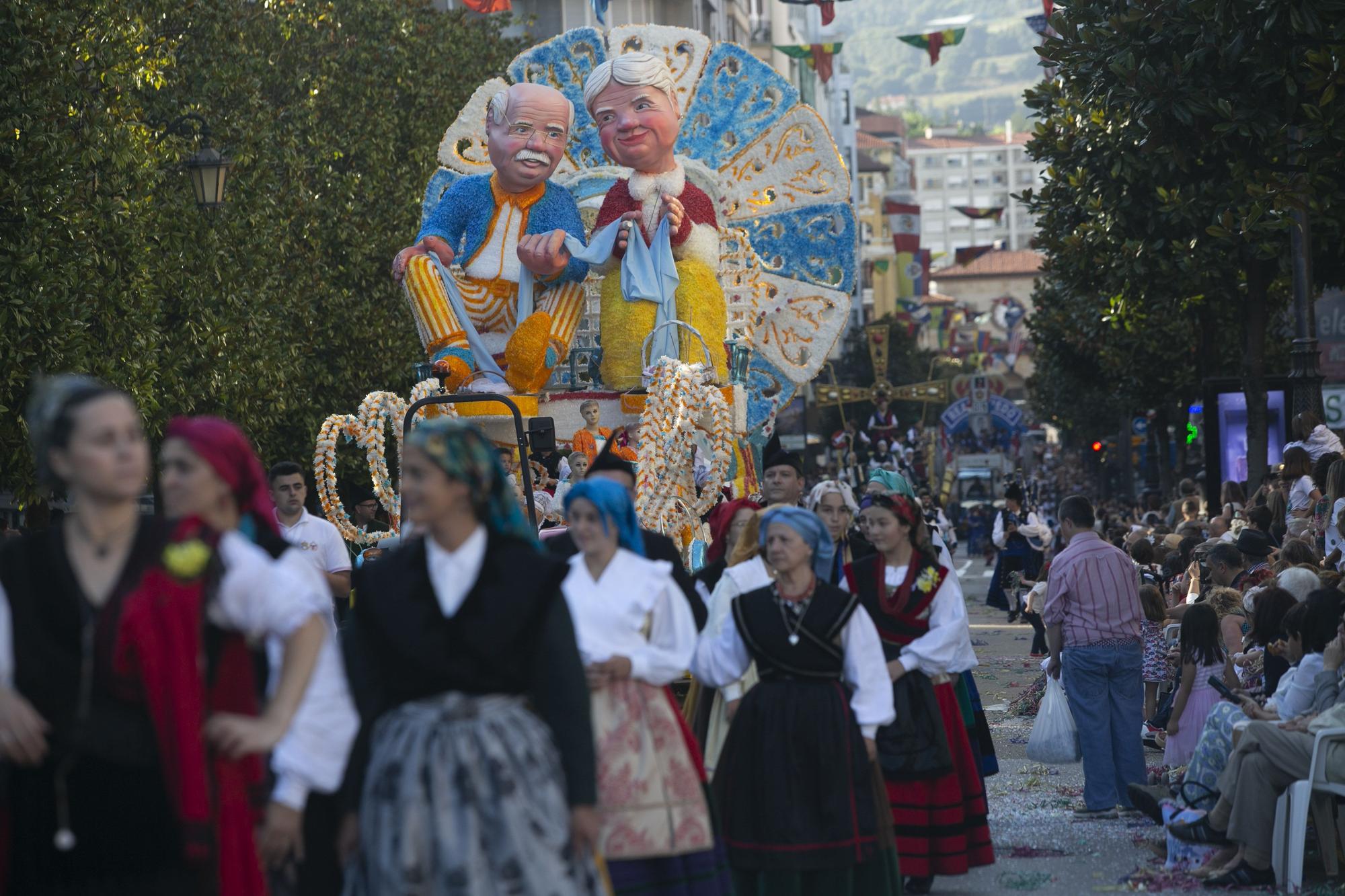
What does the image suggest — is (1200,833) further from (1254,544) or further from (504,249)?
(504,249)

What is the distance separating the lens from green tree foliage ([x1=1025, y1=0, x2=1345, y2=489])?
14.1 metres

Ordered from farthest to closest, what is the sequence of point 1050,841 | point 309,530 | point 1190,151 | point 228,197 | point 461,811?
point 228,197 → point 1190,151 → point 309,530 → point 1050,841 → point 461,811

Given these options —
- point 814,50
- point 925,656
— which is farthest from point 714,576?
point 814,50

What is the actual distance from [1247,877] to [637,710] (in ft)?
12.7

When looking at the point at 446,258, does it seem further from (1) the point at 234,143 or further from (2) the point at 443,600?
(2) the point at 443,600

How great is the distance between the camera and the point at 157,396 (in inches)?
776

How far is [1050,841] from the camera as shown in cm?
1042

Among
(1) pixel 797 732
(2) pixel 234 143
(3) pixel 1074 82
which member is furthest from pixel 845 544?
(2) pixel 234 143

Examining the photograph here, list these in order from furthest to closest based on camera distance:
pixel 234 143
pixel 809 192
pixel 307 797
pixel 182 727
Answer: pixel 234 143 → pixel 809 192 → pixel 307 797 → pixel 182 727

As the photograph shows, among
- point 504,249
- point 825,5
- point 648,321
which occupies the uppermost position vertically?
point 825,5

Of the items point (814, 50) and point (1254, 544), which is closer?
point (1254, 544)

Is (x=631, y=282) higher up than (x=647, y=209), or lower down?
lower down

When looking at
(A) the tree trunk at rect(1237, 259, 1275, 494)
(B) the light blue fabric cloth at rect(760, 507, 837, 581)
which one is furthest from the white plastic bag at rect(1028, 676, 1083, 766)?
(A) the tree trunk at rect(1237, 259, 1275, 494)

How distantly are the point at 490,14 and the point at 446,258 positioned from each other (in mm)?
20265
